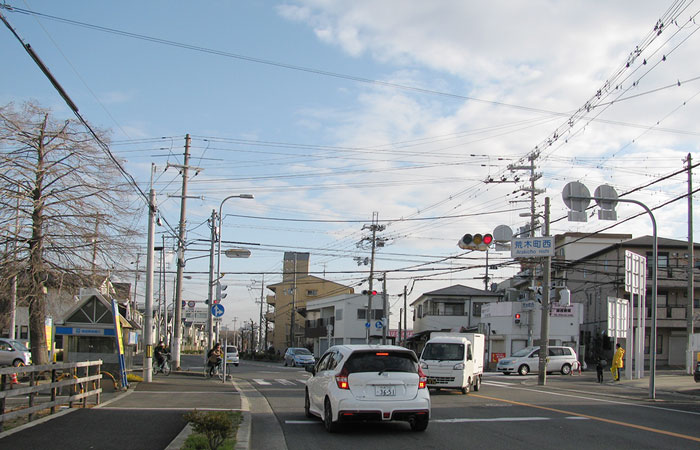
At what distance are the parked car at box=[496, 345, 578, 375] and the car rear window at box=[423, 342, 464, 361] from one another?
17.2 meters

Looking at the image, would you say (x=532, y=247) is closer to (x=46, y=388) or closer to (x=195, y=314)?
(x=46, y=388)

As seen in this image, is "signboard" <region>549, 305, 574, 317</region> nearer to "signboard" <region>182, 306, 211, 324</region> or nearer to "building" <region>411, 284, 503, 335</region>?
"building" <region>411, 284, 503, 335</region>

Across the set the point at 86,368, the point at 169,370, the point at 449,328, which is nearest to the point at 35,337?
the point at 169,370

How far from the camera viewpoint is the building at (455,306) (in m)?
66.6

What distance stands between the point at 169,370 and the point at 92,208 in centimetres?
1093

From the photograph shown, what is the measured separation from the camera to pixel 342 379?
12.0 metres

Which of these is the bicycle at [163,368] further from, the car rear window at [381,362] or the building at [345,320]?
the building at [345,320]

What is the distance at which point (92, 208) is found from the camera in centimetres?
2378

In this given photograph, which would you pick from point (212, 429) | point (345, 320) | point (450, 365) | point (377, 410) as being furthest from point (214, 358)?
point (345, 320)

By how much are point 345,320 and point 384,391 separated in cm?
6026

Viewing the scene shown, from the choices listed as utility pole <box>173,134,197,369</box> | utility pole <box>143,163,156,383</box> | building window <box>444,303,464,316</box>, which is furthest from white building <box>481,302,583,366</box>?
utility pole <box>143,163,156,383</box>

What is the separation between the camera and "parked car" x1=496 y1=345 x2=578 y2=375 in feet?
126

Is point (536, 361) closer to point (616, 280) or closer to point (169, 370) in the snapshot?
point (616, 280)

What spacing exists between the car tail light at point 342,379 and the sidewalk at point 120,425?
6.26 ft
